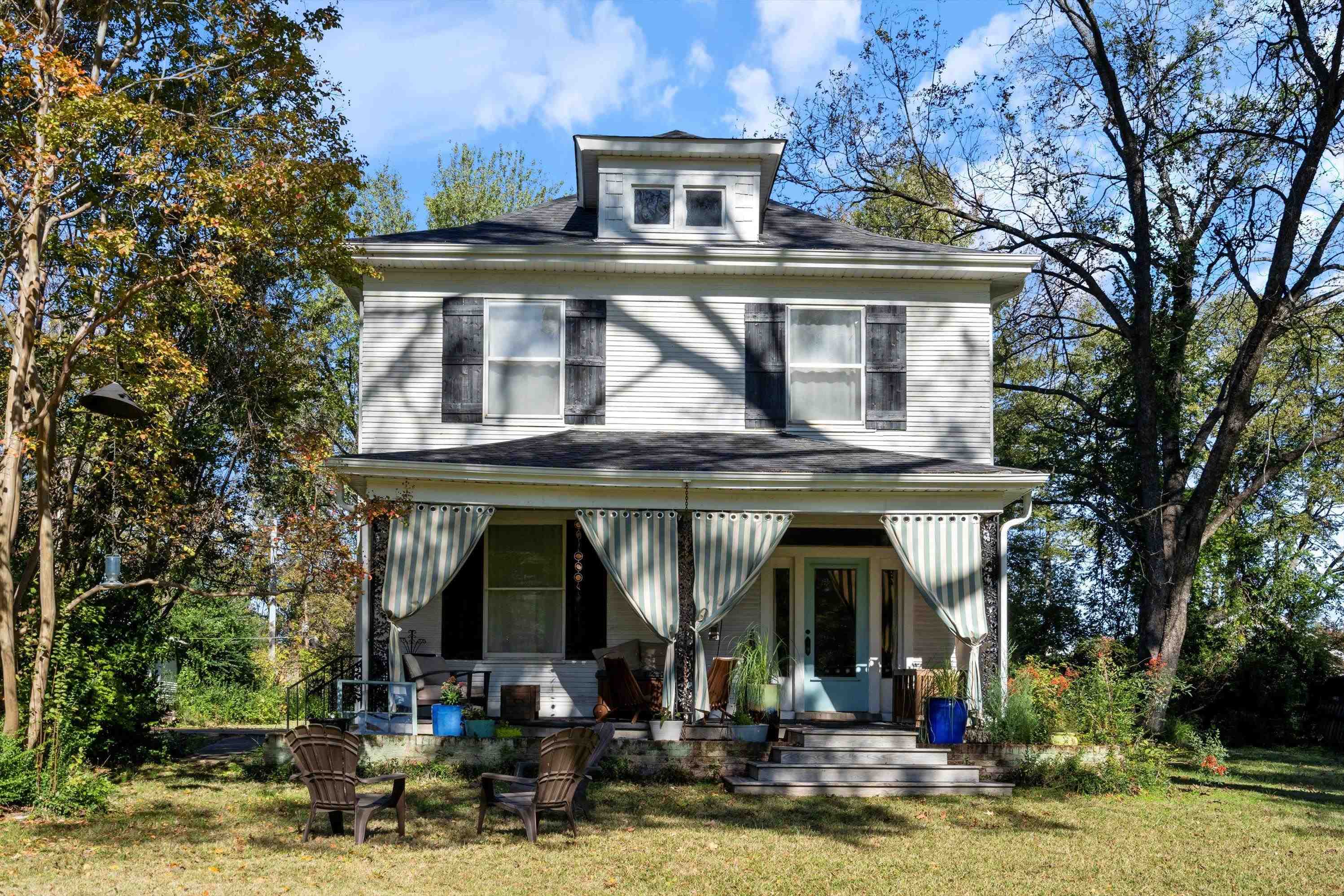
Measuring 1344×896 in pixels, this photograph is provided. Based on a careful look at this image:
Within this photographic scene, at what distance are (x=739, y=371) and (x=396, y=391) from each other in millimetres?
4523

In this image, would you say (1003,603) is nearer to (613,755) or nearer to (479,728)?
(613,755)

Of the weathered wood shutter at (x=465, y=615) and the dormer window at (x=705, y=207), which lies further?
the dormer window at (x=705, y=207)

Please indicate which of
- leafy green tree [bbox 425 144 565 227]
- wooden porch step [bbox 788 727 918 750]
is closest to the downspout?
wooden porch step [bbox 788 727 918 750]

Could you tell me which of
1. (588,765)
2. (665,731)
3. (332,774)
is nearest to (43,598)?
(332,774)

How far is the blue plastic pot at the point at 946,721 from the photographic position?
42.3 feet

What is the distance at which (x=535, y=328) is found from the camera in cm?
1570

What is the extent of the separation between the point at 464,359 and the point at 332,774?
6.94m

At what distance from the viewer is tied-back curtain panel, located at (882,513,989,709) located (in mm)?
13453

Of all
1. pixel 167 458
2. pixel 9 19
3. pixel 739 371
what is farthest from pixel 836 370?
pixel 9 19

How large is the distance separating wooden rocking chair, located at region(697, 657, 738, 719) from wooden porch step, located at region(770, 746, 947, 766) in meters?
1.25

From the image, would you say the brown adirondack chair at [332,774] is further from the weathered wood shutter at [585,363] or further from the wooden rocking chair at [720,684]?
the weathered wood shutter at [585,363]

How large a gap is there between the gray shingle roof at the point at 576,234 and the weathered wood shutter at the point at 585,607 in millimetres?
4180

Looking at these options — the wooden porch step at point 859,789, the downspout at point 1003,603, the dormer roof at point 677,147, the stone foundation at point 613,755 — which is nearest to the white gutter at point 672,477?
the downspout at point 1003,603

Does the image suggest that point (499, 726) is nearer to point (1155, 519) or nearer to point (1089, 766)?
point (1089, 766)
